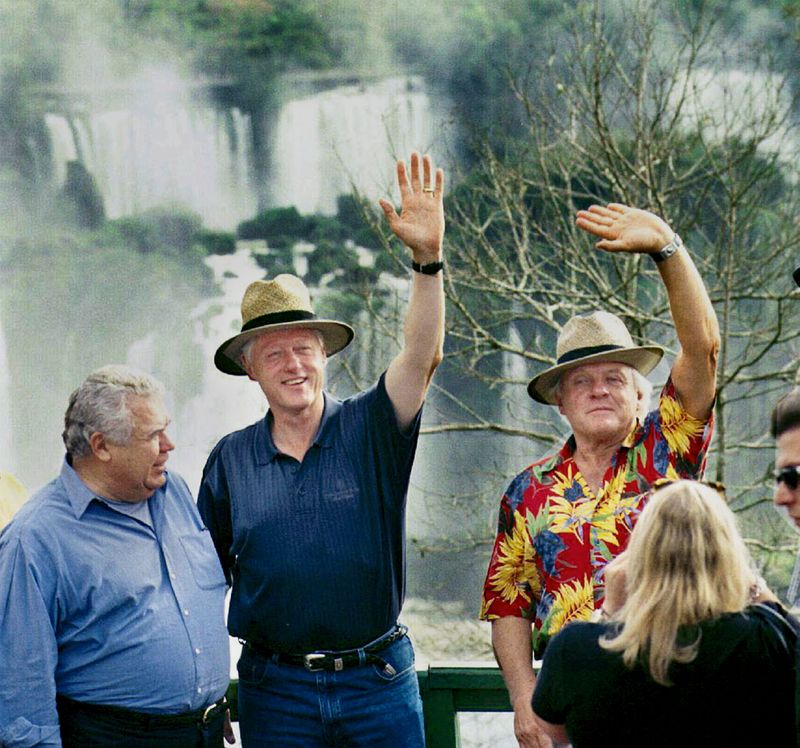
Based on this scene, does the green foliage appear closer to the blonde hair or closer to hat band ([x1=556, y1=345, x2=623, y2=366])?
hat band ([x1=556, y1=345, x2=623, y2=366])

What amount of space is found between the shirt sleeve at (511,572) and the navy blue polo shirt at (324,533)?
0.24 meters

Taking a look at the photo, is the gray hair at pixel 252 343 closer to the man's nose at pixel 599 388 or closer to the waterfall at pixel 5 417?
the man's nose at pixel 599 388

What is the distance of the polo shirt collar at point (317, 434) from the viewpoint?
309 centimetres

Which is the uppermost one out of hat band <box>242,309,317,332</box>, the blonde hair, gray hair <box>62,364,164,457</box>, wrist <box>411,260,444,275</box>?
wrist <box>411,260,444,275</box>

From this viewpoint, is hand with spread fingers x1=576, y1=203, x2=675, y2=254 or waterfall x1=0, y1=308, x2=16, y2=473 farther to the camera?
waterfall x1=0, y1=308, x2=16, y2=473

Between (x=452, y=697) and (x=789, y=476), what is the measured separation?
1480 millimetres

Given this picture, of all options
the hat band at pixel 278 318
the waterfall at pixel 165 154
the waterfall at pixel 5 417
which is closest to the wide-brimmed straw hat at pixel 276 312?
the hat band at pixel 278 318

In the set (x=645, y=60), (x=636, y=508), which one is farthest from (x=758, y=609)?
(x=645, y=60)

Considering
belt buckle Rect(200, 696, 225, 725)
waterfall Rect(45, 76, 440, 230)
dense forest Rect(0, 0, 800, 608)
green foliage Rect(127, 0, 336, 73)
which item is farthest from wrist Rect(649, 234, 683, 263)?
green foliage Rect(127, 0, 336, 73)

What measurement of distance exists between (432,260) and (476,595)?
1299 centimetres

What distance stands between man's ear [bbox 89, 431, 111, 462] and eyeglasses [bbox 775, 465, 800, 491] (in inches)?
59.7

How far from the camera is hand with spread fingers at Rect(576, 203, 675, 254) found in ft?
9.13

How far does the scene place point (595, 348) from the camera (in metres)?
3.00

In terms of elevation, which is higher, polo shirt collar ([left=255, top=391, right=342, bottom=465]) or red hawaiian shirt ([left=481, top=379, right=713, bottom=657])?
polo shirt collar ([left=255, top=391, right=342, bottom=465])
